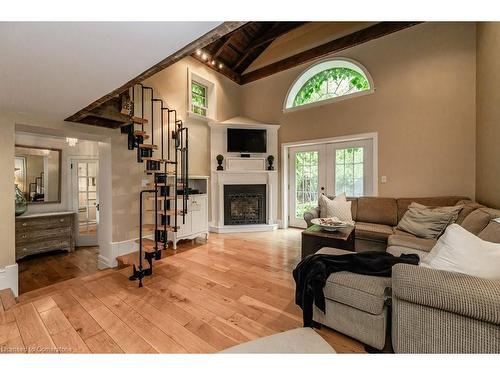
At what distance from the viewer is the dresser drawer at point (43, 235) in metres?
3.55

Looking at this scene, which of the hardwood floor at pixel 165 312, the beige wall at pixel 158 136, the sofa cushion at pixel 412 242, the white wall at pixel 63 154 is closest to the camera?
the hardwood floor at pixel 165 312

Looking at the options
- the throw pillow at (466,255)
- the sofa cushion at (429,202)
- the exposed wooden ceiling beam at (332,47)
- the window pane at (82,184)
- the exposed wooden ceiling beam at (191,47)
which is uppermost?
the exposed wooden ceiling beam at (332,47)

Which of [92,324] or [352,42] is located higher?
[352,42]

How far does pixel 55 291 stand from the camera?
2223 millimetres

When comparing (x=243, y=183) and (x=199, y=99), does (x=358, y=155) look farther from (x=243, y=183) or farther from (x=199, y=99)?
(x=199, y=99)

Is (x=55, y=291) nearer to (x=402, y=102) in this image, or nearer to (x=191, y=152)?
(x=191, y=152)

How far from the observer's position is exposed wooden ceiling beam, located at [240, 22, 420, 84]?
377cm

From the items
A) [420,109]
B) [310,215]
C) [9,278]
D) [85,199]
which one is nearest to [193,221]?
[310,215]

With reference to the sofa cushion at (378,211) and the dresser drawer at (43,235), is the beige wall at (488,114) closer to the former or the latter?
the sofa cushion at (378,211)

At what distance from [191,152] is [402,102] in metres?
4.18

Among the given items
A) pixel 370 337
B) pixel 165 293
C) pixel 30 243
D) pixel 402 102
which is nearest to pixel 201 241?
pixel 165 293

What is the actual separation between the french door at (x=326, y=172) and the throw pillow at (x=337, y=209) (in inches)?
32.2

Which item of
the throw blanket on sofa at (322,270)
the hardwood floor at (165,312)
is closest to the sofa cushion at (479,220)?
the throw blanket on sofa at (322,270)
